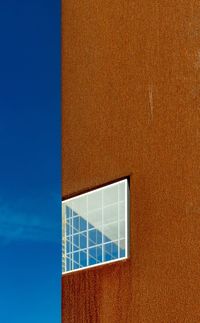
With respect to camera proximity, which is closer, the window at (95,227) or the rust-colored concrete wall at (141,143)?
the rust-colored concrete wall at (141,143)

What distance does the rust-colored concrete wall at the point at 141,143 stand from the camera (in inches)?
448

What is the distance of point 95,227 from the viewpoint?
13.4 meters

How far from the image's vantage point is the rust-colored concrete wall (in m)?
11.4

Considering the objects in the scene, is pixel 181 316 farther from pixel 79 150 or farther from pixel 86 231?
pixel 79 150

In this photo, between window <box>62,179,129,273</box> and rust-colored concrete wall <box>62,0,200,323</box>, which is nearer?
rust-colored concrete wall <box>62,0,200,323</box>

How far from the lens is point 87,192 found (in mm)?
13648

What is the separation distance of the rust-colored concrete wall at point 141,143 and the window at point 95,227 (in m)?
0.18

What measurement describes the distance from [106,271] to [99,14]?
176 inches

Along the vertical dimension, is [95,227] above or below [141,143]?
below

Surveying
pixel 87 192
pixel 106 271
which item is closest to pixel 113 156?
pixel 87 192

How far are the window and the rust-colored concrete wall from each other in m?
0.18

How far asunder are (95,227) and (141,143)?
1.92m

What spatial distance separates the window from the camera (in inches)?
501

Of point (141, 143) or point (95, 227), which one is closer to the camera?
point (141, 143)
